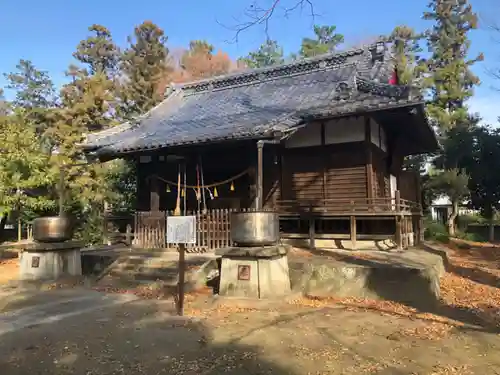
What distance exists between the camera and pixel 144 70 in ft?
109

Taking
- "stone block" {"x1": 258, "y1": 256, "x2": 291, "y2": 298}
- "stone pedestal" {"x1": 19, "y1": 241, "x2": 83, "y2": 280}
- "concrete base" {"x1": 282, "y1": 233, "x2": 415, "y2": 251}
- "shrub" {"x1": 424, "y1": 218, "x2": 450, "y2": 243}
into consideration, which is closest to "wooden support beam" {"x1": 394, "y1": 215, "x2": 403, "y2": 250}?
"concrete base" {"x1": 282, "y1": 233, "x2": 415, "y2": 251}

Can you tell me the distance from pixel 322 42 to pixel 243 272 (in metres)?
41.6

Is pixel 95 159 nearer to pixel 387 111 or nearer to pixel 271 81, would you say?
pixel 271 81

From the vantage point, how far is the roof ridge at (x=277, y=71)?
624 inches

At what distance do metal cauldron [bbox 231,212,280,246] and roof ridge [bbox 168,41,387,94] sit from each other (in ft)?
32.3

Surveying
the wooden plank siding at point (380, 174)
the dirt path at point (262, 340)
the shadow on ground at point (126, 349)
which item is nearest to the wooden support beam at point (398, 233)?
the wooden plank siding at point (380, 174)

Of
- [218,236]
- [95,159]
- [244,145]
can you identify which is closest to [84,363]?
[218,236]

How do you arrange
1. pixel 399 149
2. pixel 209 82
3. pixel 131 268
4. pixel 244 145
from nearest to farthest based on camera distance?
1. pixel 131 268
2. pixel 244 145
3. pixel 399 149
4. pixel 209 82

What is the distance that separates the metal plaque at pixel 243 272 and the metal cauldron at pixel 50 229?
5463mm

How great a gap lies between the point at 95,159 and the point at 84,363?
36.5 ft

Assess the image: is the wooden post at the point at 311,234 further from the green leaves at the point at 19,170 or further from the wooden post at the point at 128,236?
the green leaves at the point at 19,170

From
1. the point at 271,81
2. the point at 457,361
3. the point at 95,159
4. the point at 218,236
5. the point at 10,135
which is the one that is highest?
the point at 271,81

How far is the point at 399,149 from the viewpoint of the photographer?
1703 centimetres

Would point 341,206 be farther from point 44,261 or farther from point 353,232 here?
point 44,261
